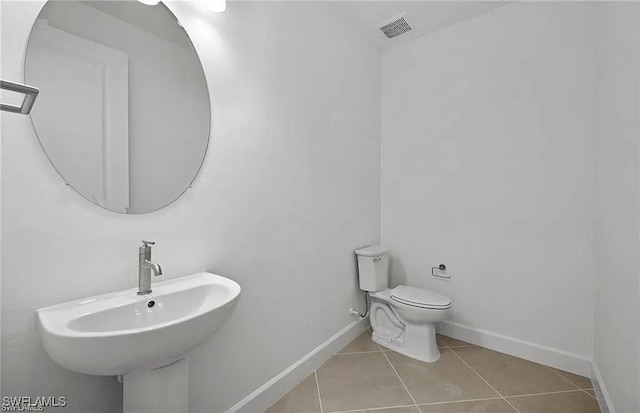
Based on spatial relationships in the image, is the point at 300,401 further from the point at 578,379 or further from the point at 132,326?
the point at 578,379

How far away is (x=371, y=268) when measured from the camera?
7.37 ft

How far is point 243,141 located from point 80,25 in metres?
0.70

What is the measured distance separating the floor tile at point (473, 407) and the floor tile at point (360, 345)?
0.64 metres

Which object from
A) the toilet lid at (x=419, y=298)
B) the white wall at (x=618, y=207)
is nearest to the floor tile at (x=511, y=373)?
the white wall at (x=618, y=207)

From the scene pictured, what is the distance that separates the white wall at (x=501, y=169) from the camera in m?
1.87

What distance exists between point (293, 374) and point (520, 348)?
5.28 ft

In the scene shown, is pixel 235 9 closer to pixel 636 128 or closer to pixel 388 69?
pixel 388 69

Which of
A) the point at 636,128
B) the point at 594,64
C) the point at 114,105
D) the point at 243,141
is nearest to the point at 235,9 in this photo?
the point at 243,141

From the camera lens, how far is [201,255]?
1284 millimetres

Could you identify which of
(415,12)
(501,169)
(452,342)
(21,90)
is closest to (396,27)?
(415,12)

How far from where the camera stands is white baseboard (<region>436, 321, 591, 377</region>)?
1860 mm

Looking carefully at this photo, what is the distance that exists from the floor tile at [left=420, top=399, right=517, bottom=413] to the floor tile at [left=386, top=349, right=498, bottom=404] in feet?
0.13

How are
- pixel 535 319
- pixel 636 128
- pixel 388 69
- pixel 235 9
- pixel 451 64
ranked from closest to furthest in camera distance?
pixel 636 128 → pixel 235 9 → pixel 535 319 → pixel 451 64 → pixel 388 69

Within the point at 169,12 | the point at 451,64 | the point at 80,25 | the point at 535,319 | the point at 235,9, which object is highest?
the point at 451,64
